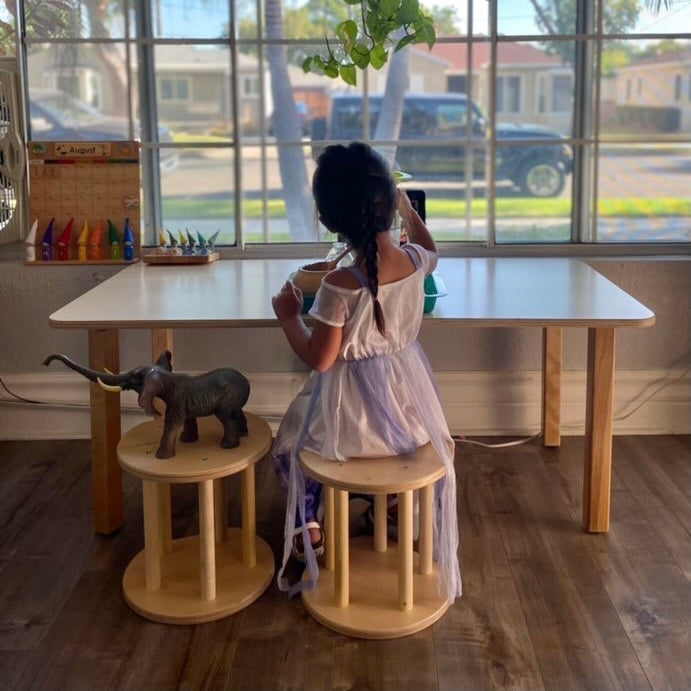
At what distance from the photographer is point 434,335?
3.09 meters

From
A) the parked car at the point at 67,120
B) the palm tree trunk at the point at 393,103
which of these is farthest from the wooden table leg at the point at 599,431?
the parked car at the point at 67,120

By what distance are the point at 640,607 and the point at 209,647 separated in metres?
0.96

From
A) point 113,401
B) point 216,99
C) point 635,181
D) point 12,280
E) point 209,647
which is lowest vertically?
point 209,647

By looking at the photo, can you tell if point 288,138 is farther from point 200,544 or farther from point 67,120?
point 200,544

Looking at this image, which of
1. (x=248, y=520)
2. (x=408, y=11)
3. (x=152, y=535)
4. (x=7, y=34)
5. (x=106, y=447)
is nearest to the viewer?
(x=152, y=535)

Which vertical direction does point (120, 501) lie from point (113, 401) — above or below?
below

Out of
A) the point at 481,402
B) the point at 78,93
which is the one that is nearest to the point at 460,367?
the point at 481,402

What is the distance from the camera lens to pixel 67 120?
10.00ft

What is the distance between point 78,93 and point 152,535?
166 cm

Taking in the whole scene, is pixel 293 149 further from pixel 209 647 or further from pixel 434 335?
pixel 209 647

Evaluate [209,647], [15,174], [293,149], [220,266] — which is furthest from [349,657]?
[15,174]

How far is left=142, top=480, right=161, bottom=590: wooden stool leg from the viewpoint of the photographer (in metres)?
2.04

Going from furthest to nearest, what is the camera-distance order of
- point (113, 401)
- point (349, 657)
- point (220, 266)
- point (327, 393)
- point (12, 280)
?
point (12, 280) < point (220, 266) < point (113, 401) < point (327, 393) < point (349, 657)

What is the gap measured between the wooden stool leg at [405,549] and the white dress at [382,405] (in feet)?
0.30
